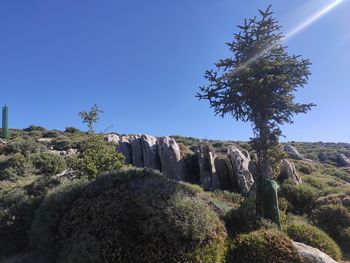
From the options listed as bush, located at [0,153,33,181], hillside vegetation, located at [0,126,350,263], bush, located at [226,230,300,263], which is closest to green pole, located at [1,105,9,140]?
bush, located at [0,153,33,181]

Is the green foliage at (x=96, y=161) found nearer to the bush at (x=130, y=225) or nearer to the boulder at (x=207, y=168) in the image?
the bush at (x=130, y=225)

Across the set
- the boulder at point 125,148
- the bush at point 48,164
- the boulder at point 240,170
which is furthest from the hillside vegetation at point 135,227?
the bush at point 48,164

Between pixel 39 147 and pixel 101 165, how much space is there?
19101 mm

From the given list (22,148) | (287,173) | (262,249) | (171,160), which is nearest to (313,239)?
(262,249)

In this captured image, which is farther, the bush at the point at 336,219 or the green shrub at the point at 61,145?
the green shrub at the point at 61,145

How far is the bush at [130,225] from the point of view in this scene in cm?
865

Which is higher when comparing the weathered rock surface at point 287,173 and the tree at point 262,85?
the tree at point 262,85

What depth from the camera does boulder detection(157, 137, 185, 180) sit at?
22.4m

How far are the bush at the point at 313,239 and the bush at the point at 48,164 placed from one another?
632 inches

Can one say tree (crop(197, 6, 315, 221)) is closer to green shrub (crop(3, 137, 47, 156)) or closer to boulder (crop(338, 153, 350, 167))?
green shrub (crop(3, 137, 47, 156))

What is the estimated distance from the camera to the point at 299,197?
18188mm

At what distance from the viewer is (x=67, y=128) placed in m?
54.0

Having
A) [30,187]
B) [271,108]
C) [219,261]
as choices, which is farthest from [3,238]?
[271,108]

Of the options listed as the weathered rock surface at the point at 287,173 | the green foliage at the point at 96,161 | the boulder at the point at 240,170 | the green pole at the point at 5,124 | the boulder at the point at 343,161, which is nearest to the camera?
the green foliage at the point at 96,161
